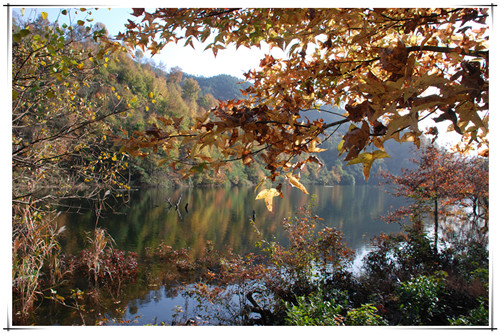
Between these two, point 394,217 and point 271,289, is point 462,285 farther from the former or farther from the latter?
point 394,217

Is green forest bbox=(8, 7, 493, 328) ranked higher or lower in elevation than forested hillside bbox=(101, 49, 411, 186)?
lower

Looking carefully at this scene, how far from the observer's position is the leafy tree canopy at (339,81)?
0.64 meters

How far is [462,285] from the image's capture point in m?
3.73

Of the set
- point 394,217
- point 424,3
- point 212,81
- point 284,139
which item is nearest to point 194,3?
point 284,139

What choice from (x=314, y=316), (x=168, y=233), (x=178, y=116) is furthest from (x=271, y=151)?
(x=178, y=116)

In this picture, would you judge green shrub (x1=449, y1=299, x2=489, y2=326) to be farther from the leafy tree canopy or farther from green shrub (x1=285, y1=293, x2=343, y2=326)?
the leafy tree canopy

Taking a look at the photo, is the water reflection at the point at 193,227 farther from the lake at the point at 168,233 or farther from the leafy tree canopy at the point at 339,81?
the leafy tree canopy at the point at 339,81

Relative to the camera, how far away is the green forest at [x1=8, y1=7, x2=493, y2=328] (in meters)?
0.79

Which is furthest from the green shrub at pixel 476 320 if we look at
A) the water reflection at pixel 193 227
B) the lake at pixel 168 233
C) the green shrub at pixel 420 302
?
the water reflection at pixel 193 227

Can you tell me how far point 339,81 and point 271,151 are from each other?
2.13 feet

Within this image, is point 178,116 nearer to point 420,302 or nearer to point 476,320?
point 420,302

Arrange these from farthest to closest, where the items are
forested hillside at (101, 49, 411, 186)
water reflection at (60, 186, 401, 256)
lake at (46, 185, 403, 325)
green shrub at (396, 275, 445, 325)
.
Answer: forested hillside at (101, 49, 411, 186) → water reflection at (60, 186, 401, 256) → lake at (46, 185, 403, 325) → green shrub at (396, 275, 445, 325)

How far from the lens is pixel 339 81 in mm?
1359

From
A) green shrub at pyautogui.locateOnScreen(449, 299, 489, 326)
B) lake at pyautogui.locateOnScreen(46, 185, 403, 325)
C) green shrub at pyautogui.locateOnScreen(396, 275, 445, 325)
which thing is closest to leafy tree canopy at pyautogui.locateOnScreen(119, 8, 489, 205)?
green shrub at pyautogui.locateOnScreen(449, 299, 489, 326)
